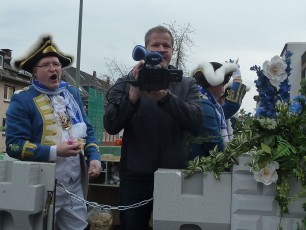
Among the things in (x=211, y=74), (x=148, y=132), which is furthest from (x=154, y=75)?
(x=211, y=74)

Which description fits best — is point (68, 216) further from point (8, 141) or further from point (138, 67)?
point (138, 67)

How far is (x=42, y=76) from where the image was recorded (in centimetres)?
289

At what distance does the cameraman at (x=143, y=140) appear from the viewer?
268 cm

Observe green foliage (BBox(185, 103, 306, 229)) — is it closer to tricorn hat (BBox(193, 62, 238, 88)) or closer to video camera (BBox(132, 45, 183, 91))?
video camera (BBox(132, 45, 183, 91))

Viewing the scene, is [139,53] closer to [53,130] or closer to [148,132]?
[148,132]

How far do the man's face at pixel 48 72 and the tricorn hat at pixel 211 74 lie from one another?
1.04 metres

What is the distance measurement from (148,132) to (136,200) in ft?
1.30

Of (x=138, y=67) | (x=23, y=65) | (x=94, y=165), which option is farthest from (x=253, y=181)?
(x=23, y=65)

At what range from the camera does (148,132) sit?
2732mm

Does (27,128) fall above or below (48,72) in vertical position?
below

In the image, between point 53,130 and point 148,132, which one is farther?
point 53,130

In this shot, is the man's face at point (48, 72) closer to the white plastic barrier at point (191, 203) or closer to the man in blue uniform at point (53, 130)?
the man in blue uniform at point (53, 130)

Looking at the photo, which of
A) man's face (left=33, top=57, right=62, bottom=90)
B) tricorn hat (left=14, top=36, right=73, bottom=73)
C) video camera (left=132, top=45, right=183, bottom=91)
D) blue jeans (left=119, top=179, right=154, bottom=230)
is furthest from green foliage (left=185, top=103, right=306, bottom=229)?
tricorn hat (left=14, top=36, right=73, bottom=73)

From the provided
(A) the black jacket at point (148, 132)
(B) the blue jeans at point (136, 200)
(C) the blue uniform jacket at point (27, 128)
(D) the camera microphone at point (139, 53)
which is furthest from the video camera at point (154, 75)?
Result: (C) the blue uniform jacket at point (27, 128)
